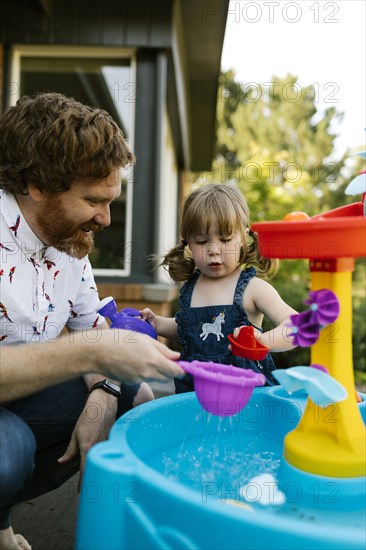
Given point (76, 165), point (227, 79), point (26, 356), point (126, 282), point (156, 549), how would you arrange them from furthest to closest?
point (227, 79) < point (126, 282) < point (76, 165) < point (26, 356) < point (156, 549)

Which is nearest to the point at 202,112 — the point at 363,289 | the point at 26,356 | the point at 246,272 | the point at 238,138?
the point at 363,289

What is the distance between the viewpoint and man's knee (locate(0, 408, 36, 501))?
145cm

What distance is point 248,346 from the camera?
1676mm

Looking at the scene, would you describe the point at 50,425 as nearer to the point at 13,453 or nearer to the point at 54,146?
the point at 13,453

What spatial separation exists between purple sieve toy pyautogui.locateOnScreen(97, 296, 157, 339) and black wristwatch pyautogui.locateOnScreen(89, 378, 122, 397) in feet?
0.66

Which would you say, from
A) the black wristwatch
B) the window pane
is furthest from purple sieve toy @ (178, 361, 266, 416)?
the window pane

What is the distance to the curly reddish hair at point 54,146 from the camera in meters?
1.69

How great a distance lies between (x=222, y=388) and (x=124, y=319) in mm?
713

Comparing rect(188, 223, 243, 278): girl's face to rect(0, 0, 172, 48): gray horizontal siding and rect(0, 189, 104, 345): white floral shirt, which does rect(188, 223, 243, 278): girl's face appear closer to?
rect(0, 189, 104, 345): white floral shirt

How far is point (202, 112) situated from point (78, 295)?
7852mm

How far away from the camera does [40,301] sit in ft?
5.87

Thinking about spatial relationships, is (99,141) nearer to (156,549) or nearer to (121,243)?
(156,549)

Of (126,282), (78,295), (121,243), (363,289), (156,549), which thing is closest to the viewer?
(156,549)

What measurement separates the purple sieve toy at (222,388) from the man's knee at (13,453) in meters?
0.51
